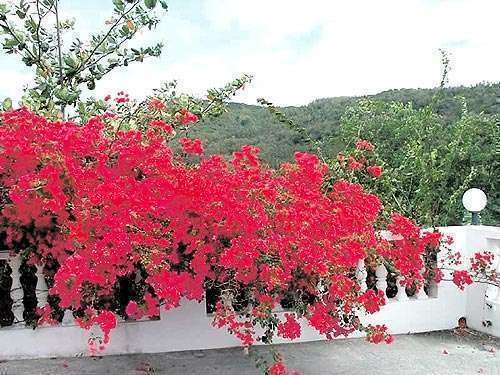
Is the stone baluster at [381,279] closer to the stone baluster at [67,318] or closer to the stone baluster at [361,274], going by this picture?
the stone baluster at [361,274]

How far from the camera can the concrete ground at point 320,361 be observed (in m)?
4.70

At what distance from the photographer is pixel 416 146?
8750mm

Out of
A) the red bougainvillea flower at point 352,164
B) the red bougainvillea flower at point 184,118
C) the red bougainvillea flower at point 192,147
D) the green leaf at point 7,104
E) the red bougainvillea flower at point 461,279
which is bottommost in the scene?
the red bougainvillea flower at point 461,279

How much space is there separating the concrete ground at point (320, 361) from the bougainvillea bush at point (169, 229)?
0.29m

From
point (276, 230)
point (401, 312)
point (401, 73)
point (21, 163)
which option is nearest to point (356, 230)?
point (276, 230)

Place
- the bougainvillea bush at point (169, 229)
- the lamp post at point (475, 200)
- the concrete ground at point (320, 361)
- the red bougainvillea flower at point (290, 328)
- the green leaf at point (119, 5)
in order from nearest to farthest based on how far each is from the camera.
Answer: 1. the bougainvillea bush at point (169, 229)
2. the red bougainvillea flower at point (290, 328)
3. the concrete ground at point (320, 361)
4. the lamp post at point (475, 200)
5. the green leaf at point (119, 5)

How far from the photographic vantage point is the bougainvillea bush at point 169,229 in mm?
4254

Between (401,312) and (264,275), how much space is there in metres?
1.96

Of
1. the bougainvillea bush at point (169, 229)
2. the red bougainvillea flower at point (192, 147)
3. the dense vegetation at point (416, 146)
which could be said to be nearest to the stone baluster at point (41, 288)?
the bougainvillea bush at point (169, 229)

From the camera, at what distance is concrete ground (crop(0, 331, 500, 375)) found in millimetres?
4695

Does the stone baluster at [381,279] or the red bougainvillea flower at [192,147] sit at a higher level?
the red bougainvillea flower at [192,147]

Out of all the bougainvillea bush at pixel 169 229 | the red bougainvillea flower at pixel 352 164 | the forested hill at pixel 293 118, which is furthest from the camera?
the forested hill at pixel 293 118

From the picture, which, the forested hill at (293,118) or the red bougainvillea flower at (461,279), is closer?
the red bougainvillea flower at (461,279)

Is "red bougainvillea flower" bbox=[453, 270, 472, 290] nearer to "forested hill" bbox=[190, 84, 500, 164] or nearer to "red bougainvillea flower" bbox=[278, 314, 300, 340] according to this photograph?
"red bougainvillea flower" bbox=[278, 314, 300, 340]
